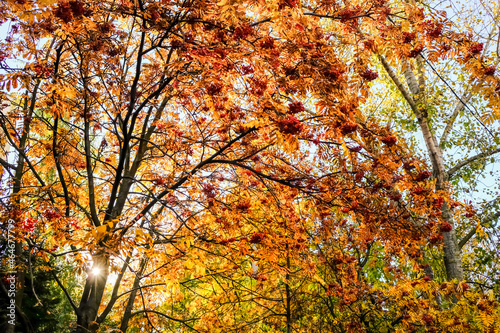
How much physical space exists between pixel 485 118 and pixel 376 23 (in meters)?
1.38

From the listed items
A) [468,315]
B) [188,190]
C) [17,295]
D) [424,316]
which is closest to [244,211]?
[188,190]

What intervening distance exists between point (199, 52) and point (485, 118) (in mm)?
2554

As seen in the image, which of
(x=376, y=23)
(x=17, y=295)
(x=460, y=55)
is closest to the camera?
(x=460, y=55)

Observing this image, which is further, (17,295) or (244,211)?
(17,295)

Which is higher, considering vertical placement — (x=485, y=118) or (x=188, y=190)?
(x=188, y=190)

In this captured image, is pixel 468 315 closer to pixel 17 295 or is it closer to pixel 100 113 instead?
pixel 100 113

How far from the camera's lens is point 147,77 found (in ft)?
15.1

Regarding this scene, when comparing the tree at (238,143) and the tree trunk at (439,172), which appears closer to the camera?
the tree at (238,143)

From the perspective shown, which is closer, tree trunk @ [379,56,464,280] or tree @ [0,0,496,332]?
tree @ [0,0,496,332]

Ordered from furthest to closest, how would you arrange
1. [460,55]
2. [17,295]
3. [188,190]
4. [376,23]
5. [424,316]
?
[188,190], [17,295], [424,316], [376,23], [460,55]

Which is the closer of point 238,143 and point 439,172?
point 238,143

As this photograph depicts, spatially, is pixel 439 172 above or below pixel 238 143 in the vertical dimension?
above

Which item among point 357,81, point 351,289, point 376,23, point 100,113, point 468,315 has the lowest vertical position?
point 468,315

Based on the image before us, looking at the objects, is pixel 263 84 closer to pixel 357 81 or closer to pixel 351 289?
pixel 357 81
